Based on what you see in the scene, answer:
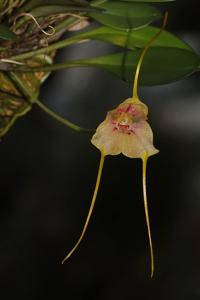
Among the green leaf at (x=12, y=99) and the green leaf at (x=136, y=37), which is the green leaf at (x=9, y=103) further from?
the green leaf at (x=136, y=37)

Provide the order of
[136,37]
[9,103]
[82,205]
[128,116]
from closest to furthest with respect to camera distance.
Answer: [128,116] < [136,37] < [9,103] < [82,205]

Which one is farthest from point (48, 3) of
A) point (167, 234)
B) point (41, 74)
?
point (167, 234)

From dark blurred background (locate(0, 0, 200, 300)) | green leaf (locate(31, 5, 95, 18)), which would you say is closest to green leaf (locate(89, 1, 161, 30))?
green leaf (locate(31, 5, 95, 18))

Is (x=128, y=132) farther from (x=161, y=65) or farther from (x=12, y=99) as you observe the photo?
(x=12, y=99)

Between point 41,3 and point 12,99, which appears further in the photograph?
point 12,99

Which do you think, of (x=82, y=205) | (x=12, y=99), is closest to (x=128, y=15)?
(x=12, y=99)

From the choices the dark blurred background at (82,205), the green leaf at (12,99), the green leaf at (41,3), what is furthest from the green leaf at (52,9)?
the dark blurred background at (82,205)

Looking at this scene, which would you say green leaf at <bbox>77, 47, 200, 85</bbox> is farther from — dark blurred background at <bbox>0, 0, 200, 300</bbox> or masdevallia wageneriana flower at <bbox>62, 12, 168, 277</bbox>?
dark blurred background at <bbox>0, 0, 200, 300</bbox>
